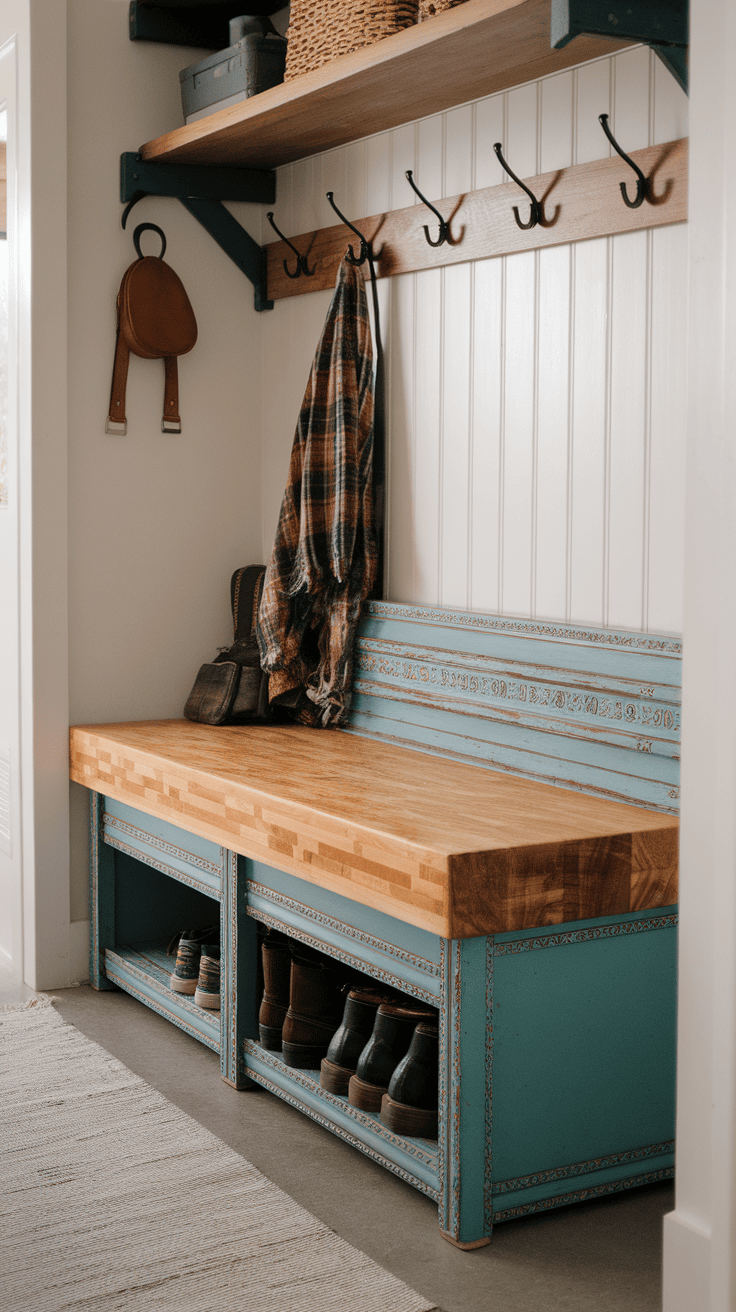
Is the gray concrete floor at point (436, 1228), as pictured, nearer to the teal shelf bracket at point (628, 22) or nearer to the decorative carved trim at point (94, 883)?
the decorative carved trim at point (94, 883)

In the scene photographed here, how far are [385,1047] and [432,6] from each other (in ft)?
6.48

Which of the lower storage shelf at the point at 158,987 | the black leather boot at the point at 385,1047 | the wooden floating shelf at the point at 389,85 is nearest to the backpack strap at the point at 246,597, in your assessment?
the lower storage shelf at the point at 158,987

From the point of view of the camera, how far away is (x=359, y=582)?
3.24 m

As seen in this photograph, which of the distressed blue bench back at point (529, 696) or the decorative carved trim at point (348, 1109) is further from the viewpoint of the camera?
the distressed blue bench back at point (529, 696)

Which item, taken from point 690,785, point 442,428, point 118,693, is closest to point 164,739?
point 118,693

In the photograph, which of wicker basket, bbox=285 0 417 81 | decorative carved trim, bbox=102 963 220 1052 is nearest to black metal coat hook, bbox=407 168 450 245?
wicker basket, bbox=285 0 417 81

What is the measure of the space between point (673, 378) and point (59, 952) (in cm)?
216

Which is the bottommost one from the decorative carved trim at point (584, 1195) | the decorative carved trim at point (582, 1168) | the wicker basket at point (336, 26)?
the decorative carved trim at point (584, 1195)

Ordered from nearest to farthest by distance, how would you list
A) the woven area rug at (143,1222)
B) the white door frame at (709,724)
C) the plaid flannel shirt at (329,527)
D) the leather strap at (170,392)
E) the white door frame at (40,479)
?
the white door frame at (709,724)
the woven area rug at (143,1222)
the plaid flannel shirt at (329,527)
the white door frame at (40,479)
the leather strap at (170,392)

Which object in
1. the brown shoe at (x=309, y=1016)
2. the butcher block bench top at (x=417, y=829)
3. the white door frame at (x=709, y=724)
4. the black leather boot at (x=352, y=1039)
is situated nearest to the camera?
the white door frame at (x=709, y=724)

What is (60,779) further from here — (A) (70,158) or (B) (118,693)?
(A) (70,158)

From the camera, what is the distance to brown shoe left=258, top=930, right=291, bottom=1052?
2.76 meters

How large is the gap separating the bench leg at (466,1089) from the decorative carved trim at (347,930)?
76mm

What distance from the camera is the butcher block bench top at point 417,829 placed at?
212 centimetres
